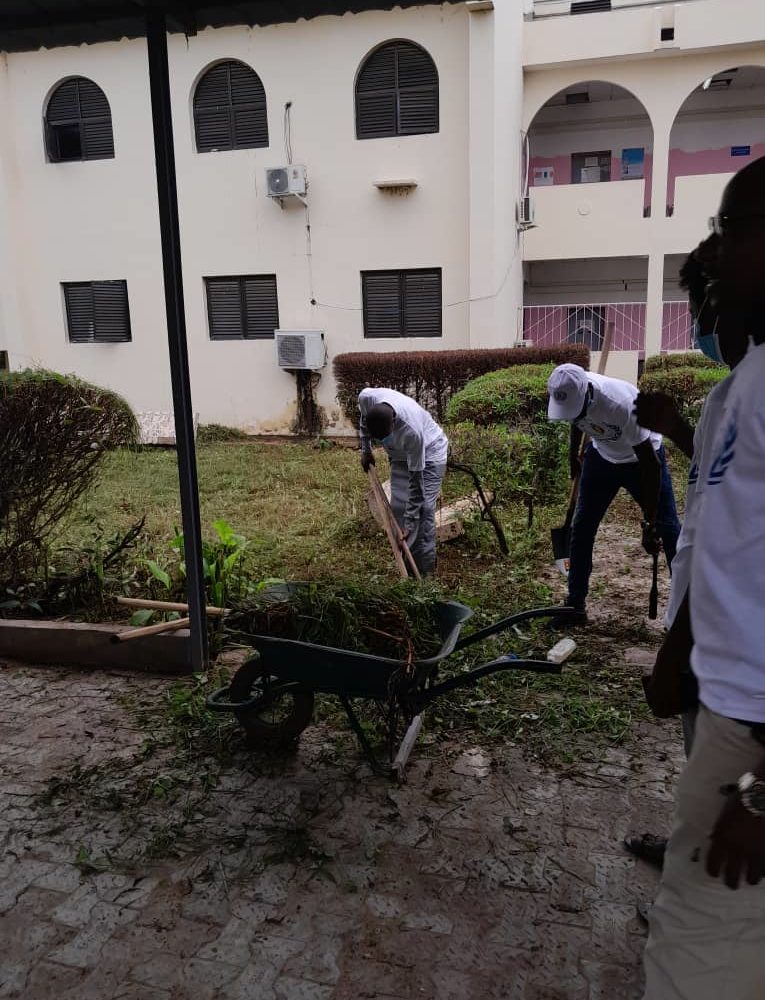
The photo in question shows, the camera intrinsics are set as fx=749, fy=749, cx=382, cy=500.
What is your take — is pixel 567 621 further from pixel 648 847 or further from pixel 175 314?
→ pixel 175 314

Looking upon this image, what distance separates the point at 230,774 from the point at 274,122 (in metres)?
12.3

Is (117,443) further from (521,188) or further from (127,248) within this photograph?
(521,188)

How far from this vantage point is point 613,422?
15.1ft

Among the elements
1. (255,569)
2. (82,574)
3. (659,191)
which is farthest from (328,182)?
(82,574)

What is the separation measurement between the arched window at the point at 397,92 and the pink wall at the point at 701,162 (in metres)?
7.03

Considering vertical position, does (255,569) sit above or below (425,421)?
below

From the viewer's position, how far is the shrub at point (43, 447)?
4.82 meters

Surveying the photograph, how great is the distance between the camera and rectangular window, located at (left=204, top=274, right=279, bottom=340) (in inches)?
540

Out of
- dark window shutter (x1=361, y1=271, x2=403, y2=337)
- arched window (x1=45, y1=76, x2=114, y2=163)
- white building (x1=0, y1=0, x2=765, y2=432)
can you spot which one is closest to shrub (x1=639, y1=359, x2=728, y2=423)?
white building (x1=0, y1=0, x2=765, y2=432)

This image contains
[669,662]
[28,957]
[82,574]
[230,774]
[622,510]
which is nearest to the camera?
[669,662]

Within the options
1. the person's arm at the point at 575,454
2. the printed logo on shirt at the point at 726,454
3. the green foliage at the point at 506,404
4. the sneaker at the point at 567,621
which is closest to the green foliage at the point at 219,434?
the green foliage at the point at 506,404

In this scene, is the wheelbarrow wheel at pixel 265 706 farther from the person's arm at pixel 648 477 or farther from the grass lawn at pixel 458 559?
the person's arm at pixel 648 477

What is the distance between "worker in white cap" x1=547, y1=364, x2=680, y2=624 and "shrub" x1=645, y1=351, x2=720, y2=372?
8.80 metres

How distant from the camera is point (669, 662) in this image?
178 centimetres
